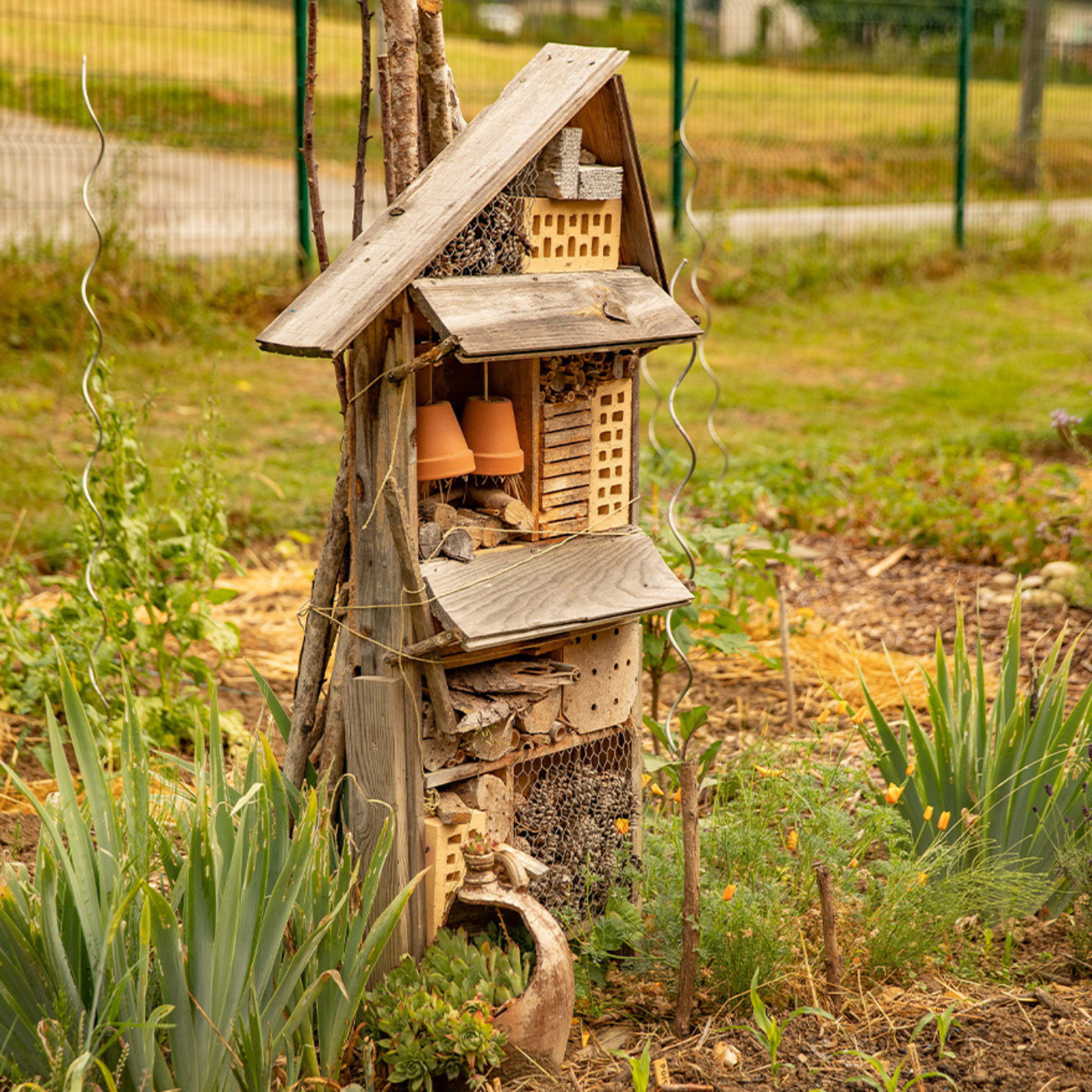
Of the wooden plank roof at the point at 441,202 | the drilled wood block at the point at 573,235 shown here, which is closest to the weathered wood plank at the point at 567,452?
the drilled wood block at the point at 573,235

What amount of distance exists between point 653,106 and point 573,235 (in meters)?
9.56

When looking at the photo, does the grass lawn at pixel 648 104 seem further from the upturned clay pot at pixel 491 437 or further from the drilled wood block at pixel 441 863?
the drilled wood block at pixel 441 863

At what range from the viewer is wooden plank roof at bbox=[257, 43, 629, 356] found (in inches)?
85.5

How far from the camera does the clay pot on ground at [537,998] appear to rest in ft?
7.48

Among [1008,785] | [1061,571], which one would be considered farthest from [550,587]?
[1061,571]

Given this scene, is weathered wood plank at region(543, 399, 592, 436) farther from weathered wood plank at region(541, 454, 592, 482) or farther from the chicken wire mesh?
the chicken wire mesh

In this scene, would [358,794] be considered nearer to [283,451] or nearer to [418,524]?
[418,524]

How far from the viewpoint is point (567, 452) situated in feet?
8.79

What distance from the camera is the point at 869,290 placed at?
10742mm

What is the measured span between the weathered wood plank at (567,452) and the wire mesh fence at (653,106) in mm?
6233

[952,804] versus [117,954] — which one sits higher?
[117,954]

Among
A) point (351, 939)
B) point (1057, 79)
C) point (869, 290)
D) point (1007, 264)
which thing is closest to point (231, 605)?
point (351, 939)

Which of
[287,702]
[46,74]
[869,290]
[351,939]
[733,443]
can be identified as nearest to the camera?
[351,939]

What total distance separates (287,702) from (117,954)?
2.12 m
